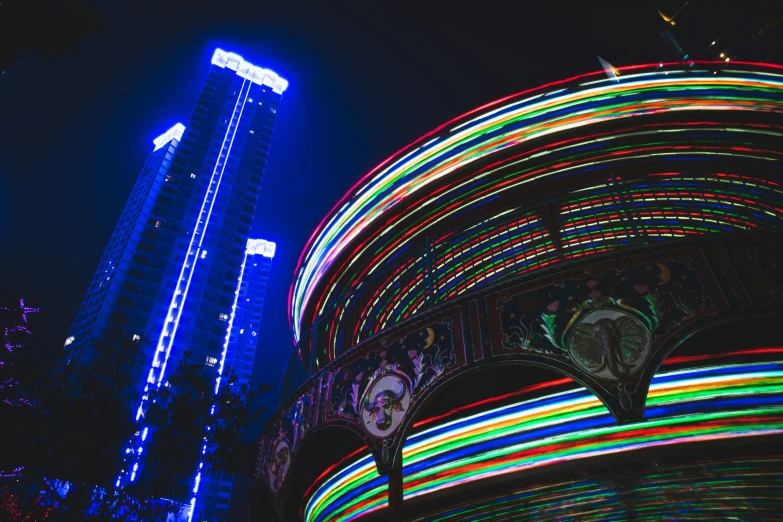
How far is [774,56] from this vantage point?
1745cm

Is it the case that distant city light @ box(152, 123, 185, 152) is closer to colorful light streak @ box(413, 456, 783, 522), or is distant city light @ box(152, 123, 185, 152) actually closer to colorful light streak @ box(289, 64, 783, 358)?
colorful light streak @ box(289, 64, 783, 358)

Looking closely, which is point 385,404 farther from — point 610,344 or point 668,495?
point 668,495

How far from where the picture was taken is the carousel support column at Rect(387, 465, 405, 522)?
5223 mm

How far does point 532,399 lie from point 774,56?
18.2m

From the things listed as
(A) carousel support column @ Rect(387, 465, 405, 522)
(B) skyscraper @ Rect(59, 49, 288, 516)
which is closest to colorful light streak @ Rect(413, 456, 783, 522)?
(A) carousel support column @ Rect(387, 465, 405, 522)

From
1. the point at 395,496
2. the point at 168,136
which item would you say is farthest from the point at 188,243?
the point at 395,496

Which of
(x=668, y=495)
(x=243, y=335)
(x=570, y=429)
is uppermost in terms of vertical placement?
(x=243, y=335)

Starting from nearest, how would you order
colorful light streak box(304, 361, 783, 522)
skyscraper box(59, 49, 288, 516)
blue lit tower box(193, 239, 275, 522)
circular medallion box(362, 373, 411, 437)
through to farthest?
1. circular medallion box(362, 373, 411, 437)
2. colorful light streak box(304, 361, 783, 522)
3. skyscraper box(59, 49, 288, 516)
4. blue lit tower box(193, 239, 275, 522)

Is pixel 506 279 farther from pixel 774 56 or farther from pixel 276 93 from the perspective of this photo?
pixel 276 93

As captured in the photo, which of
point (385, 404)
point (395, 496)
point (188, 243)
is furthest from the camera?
point (188, 243)

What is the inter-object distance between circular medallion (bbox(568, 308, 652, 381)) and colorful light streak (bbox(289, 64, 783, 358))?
6.70 ft

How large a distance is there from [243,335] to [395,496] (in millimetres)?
83477

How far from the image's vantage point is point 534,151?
8.25m

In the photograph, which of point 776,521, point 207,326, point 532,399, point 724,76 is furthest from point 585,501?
point 207,326
